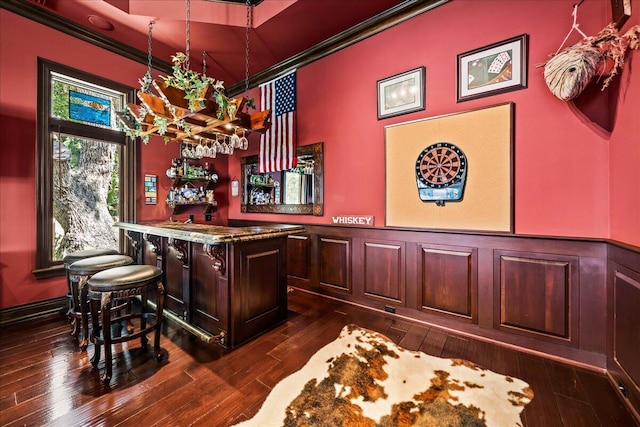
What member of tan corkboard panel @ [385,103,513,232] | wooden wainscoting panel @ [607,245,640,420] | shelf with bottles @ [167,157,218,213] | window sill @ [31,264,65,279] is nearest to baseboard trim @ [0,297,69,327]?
window sill @ [31,264,65,279]

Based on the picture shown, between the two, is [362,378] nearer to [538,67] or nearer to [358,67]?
[538,67]

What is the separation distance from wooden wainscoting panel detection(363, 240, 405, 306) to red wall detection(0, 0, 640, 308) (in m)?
0.54

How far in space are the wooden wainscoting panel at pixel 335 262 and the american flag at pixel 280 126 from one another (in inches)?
57.8

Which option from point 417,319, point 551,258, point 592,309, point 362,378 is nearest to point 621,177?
point 551,258

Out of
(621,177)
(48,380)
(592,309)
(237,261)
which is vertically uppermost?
(621,177)

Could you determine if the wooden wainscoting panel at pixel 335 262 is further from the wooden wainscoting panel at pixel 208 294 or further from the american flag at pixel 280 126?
the wooden wainscoting panel at pixel 208 294

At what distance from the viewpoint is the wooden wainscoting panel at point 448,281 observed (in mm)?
2717

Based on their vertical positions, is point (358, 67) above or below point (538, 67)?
above

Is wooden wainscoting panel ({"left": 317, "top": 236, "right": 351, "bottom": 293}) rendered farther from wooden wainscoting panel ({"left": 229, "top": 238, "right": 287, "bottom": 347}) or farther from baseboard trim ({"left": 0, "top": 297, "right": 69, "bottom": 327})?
baseboard trim ({"left": 0, "top": 297, "right": 69, "bottom": 327})

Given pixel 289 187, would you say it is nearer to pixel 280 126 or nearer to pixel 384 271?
pixel 280 126

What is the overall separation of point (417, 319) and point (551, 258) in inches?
57.1

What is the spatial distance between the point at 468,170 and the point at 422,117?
832mm

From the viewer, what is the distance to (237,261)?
8.04 ft

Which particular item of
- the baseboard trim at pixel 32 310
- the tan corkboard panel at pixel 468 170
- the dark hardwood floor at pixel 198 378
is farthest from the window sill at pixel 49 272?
the tan corkboard panel at pixel 468 170
